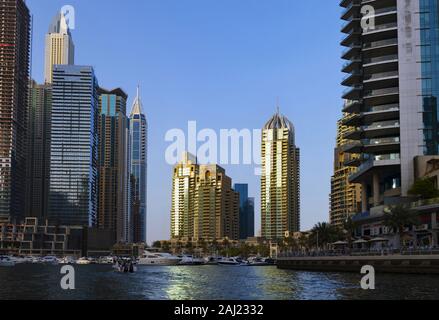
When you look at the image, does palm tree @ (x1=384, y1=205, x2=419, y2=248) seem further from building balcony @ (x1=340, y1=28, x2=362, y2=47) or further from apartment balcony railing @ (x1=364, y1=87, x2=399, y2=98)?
building balcony @ (x1=340, y1=28, x2=362, y2=47)

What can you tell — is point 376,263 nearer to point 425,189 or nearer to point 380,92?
point 425,189

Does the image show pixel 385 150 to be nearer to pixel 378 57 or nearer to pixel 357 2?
pixel 378 57

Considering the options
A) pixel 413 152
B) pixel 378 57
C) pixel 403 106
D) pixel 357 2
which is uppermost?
pixel 357 2

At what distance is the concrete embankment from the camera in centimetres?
9206

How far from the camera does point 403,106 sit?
144 metres

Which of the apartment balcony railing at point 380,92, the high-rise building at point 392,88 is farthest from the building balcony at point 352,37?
the apartment balcony railing at point 380,92

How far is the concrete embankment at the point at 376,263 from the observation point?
302 ft

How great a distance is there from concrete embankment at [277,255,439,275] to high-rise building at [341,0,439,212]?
2268 centimetres
